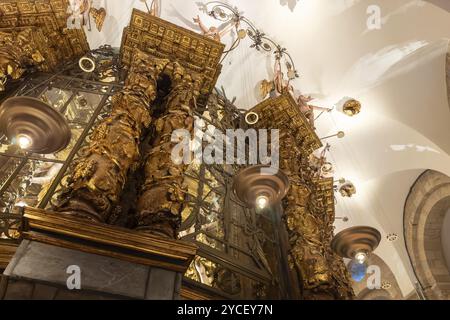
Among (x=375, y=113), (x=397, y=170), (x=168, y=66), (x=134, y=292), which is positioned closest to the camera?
(x=134, y=292)

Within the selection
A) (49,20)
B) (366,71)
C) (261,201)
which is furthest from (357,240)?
(366,71)

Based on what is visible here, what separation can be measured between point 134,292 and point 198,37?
13.6 ft

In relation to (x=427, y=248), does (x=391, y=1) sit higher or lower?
higher

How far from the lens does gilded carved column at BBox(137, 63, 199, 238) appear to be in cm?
291

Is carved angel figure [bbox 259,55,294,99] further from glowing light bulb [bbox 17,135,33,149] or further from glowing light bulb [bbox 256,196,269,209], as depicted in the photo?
glowing light bulb [bbox 17,135,33,149]

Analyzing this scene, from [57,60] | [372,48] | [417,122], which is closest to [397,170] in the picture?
[417,122]

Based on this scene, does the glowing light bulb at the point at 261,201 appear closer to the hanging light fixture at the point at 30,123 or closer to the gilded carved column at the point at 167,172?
the gilded carved column at the point at 167,172

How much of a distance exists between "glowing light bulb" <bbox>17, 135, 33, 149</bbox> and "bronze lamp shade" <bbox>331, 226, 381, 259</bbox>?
317cm

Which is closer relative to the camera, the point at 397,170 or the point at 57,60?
the point at 57,60

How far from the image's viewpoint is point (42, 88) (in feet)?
16.4

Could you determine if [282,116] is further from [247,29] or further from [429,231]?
[429,231]

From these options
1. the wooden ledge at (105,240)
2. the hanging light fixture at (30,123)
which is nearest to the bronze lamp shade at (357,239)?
the wooden ledge at (105,240)
